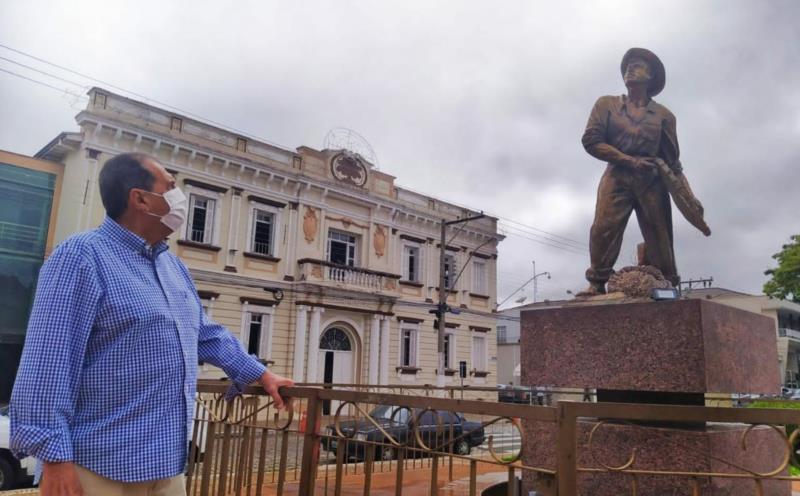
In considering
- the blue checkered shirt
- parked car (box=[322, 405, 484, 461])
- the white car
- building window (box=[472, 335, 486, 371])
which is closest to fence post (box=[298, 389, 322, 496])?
parked car (box=[322, 405, 484, 461])

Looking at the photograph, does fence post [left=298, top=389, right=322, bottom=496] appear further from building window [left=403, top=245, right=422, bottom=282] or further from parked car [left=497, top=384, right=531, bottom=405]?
building window [left=403, top=245, right=422, bottom=282]

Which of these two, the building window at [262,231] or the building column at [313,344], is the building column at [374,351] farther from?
the building window at [262,231]

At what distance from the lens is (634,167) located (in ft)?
16.6

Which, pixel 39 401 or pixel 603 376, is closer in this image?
pixel 39 401

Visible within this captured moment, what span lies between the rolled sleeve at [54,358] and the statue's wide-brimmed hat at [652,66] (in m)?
4.89

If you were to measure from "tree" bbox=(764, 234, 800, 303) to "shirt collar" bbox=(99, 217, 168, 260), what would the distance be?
30737 millimetres

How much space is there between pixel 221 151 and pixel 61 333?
60.1ft

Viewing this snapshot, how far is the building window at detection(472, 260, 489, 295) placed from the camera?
27.3 meters

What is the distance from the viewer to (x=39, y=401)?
187cm

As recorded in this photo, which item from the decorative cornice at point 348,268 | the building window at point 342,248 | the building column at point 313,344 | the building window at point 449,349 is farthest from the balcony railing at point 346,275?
the building window at point 449,349

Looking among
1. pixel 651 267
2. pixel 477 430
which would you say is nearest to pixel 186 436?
pixel 477 430

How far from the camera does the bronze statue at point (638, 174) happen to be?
202 inches

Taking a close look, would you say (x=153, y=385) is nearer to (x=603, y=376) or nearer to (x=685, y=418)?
(x=685, y=418)

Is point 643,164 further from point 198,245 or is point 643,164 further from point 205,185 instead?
point 205,185
